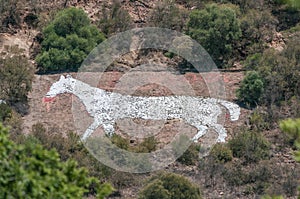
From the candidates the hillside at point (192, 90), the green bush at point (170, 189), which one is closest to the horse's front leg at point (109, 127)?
the hillside at point (192, 90)

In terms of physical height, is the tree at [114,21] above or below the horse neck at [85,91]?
above

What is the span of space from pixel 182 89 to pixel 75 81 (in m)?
4.28

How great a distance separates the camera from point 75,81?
47562mm

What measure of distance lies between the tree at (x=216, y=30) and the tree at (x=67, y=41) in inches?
163

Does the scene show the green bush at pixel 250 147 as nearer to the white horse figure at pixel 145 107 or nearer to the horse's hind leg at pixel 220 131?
the horse's hind leg at pixel 220 131

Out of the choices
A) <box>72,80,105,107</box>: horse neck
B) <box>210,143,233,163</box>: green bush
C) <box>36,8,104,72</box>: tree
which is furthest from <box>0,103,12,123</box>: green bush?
<box>210,143,233,163</box>: green bush

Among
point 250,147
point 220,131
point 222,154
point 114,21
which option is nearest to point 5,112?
point 220,131

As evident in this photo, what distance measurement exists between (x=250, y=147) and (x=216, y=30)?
10.9 meters

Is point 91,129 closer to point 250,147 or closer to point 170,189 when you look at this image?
point 250,147

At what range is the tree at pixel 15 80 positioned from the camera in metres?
45.6

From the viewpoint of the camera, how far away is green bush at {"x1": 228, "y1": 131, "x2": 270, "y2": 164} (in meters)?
41.1

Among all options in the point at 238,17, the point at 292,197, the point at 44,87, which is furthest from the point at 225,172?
the point at 238,17

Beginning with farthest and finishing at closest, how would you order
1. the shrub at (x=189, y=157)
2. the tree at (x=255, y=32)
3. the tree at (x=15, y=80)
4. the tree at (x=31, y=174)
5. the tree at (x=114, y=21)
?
the tree at (x=114, y=21) < the tree at (x=255, y=32) < the tree at (x=15, y=80) < the shrub at (x=189, y=157) < the tree at (x=31, y=174)

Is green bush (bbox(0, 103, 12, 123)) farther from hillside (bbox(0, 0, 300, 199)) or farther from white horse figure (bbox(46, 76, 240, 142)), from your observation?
white horse figure (bbox(46, 76, 240, 142))
